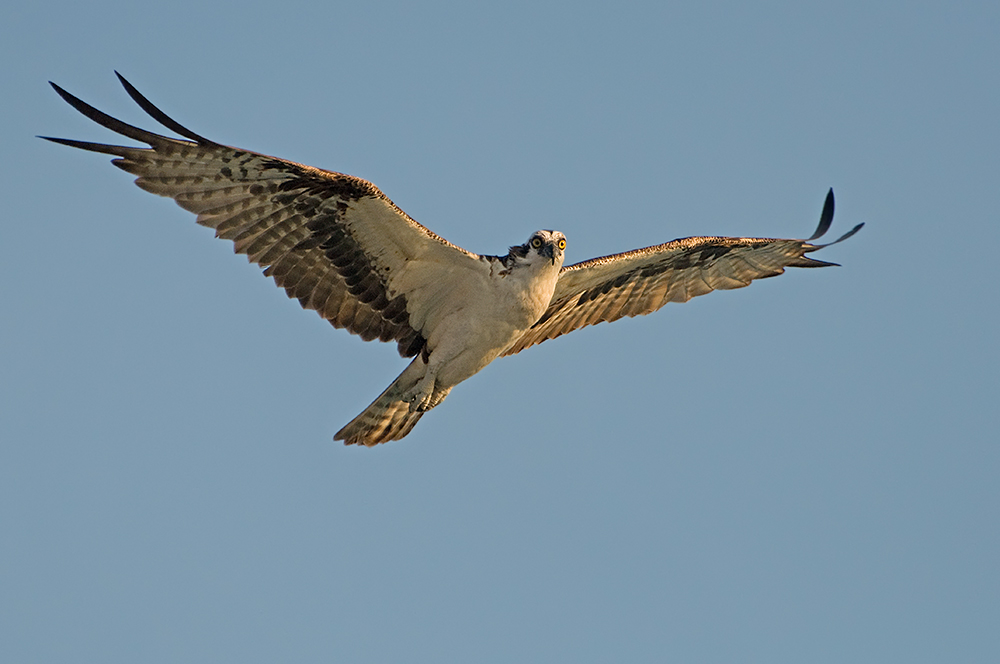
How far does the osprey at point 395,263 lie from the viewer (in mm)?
8938

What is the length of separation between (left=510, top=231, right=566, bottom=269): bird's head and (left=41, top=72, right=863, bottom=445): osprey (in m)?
0.01

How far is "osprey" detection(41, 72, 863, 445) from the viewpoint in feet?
29.3

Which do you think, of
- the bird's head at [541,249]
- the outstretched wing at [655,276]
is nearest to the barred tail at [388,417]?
the outstretched wing at [655,276]

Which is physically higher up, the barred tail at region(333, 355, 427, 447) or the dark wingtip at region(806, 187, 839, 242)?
the dark wingtip at region(806, 187, 839, 242)

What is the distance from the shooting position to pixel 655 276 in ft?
35.5

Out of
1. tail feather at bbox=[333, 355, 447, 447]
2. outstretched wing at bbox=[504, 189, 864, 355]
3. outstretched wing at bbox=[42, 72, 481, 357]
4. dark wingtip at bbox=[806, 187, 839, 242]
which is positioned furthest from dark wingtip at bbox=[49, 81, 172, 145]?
dark wingtip at bbox=[806, 187, 839, 242]

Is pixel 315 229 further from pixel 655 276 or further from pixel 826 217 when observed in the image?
pixel 826 217

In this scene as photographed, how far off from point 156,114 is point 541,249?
315 centimetres

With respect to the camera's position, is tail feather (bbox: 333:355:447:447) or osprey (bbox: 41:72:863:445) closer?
osprey (bbox: 41:72:863:445)

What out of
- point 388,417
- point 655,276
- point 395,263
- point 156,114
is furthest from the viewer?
point 655,276

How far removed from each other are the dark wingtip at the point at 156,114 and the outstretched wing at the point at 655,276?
3438 millimetres

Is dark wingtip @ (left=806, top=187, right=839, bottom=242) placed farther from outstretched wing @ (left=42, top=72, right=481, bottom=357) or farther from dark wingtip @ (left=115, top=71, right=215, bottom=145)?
dark wingtip @ (left=115, top=71, right=215, bottom=145)

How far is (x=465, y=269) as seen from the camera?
9.62 metres

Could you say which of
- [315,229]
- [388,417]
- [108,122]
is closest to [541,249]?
[315,229]
